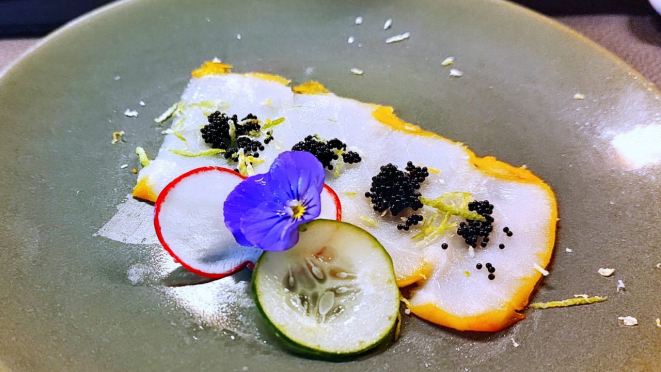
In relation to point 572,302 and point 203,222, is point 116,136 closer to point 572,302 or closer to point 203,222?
point 203,222

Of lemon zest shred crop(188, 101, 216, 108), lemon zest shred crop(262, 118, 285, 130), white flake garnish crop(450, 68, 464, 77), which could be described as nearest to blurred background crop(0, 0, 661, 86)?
white flake garnish crop(450, 68, 464, 77)

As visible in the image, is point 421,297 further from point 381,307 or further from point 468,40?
point 468,40

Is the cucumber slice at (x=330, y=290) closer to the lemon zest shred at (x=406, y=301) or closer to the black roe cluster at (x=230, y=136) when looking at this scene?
the lemon zest shred at (x=406, y=301)

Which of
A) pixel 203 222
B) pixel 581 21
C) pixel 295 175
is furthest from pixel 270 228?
pixel 581 21

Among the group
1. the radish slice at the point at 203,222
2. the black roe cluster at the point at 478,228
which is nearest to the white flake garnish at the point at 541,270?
the black roe cluster at the point at 478,228

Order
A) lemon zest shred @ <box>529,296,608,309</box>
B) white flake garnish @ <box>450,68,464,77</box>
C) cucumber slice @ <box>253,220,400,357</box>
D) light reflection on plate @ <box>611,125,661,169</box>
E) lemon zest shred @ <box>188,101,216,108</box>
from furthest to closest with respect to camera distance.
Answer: white flake garnish @ <box>450,68,464,77</box>, lemon zest shred @ <box>188,101,216,108</box>, light reflection on plate @ <box>611,125,661,169</box>, lemon zest shred @ <box>529,296,608,309</box>, cucumber slice @ <box>253,220,400,357</box>

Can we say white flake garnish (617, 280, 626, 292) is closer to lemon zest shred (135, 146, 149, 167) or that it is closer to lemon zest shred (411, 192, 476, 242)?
lemon zest shred (411, 192, 476, 242)

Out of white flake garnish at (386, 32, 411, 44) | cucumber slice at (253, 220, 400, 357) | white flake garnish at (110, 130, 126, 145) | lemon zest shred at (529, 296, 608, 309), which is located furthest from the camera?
white flake garnish at (386, 32, 411, 44)
